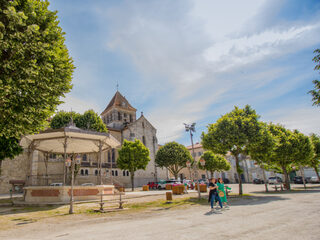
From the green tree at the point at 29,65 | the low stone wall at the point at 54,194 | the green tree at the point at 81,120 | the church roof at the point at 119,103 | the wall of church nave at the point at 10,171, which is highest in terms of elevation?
A: the church roof at the point at 119,103

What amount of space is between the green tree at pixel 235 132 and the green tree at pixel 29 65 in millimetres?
14147

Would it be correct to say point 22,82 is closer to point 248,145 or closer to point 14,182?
point 248,145

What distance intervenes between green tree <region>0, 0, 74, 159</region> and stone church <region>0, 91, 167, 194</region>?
19.4m

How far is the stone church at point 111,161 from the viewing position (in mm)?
34062

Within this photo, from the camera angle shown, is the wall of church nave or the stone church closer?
the wall of church nave

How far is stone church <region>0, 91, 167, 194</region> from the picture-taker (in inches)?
1341

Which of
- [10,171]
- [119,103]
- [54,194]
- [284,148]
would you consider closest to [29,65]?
[54,194]

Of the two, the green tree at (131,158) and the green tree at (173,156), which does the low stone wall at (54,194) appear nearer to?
the green tree at (131,158)

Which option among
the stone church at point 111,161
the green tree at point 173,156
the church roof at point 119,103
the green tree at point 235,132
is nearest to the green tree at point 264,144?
the green tree at point 235,132

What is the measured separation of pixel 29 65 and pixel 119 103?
49597mm

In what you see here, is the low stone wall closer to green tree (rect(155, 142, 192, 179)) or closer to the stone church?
the stone church

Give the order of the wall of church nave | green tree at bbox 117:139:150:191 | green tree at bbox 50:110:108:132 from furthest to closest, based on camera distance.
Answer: green tree at bbox 117:139:150:191
the wall of church nave
green tree at bbox 50:110:108:132

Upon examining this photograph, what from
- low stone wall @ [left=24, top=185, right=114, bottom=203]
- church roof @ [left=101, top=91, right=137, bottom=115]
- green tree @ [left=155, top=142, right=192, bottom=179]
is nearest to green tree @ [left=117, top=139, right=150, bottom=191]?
green tree @ [left=155, top=142, right=192, bottom=179]

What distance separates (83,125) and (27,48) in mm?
27308
